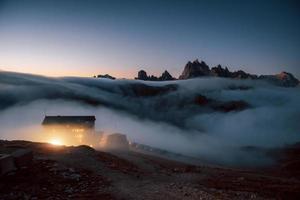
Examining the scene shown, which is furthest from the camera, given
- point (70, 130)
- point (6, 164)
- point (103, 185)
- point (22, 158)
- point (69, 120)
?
point (69, 120)

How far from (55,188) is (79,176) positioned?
4532 mm

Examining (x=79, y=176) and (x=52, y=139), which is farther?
(x=52, y=139)

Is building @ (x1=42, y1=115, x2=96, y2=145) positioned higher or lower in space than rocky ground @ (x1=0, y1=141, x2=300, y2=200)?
lower

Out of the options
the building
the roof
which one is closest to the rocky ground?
the building

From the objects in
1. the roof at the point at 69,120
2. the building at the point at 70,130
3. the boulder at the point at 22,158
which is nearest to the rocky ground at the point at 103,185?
the boulder at the point at 22,158

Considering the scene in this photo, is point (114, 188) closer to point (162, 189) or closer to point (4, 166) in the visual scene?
point (162, 189)

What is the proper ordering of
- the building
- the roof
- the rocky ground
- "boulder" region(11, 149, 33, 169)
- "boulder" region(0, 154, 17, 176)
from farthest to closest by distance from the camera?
the roof
the building
"boulder" region(11, 149, 33, 169)
"boulder" region(0, 154, 17, 176)
the rocky ground

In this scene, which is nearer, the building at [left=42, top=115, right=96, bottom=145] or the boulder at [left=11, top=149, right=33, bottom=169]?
the boulder at [left=11, top=149, right=33, bottom=169]

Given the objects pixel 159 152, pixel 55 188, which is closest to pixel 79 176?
pixel 55 188

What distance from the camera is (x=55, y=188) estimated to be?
2527cm

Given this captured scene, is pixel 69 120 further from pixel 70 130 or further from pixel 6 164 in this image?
pixel 6 164

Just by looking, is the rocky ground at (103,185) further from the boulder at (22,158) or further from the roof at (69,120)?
the roof at (69,120)

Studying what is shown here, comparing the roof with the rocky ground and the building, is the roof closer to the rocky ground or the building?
the building

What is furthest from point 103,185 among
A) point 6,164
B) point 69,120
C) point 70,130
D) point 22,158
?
point 69,120
